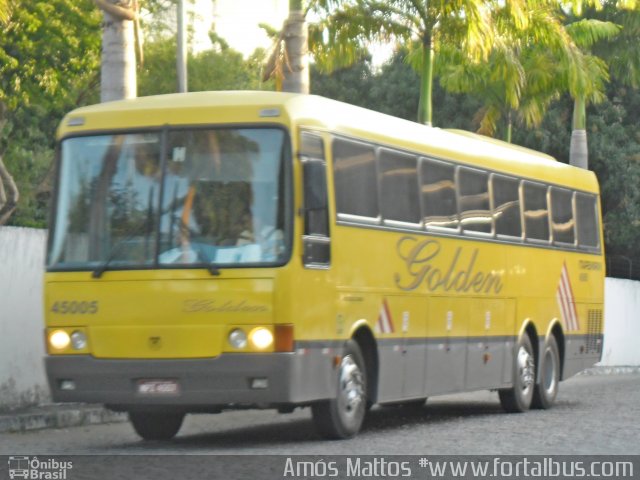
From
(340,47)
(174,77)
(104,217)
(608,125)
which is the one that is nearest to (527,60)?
(340,47)

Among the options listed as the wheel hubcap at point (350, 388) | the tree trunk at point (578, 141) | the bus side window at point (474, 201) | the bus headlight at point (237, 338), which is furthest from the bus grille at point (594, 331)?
the tree trunk at point (578, 141)

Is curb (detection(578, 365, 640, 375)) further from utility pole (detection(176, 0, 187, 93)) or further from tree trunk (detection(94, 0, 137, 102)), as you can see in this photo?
tree trunk (detection(94, 0, 137, 102))

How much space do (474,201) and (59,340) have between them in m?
5.88

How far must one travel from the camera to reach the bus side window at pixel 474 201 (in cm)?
1728

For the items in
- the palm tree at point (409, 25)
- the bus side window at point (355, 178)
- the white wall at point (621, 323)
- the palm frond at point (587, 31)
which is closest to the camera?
the bus side window at point (355, 178)

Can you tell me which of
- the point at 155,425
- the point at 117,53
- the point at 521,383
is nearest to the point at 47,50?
the point at 117,53

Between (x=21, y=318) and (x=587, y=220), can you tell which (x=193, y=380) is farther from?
(x=587, y=220)

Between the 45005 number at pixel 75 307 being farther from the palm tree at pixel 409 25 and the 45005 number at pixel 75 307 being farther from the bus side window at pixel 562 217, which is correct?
the palm tree at pixel 409 25

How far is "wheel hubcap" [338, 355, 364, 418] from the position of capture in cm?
1398

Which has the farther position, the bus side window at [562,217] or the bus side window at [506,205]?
the bus side window at [562,217]

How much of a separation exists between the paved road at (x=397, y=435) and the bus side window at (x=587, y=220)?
2.62m

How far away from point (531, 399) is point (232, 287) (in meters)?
7.26

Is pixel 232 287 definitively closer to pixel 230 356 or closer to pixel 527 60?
pixel 230 356

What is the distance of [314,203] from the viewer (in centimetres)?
1316
